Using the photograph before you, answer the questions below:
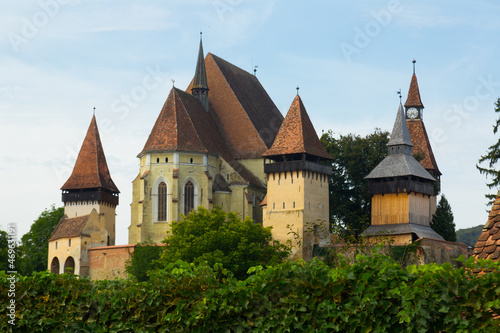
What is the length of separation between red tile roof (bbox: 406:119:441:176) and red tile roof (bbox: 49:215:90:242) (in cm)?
2775

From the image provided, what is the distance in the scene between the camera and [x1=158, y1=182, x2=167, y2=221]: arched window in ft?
212

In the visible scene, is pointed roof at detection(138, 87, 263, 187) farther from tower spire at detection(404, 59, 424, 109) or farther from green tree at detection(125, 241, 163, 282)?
tower spire at detection(404, 59, 424, 109)

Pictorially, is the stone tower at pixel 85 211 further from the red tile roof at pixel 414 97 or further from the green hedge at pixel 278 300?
the green hedge at pixel 278 300

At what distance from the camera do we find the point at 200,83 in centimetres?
7288

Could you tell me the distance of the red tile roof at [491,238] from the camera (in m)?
13.4

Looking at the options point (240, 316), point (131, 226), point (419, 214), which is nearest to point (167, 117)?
point (131, 226)

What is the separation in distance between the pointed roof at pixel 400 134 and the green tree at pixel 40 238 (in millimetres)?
34887

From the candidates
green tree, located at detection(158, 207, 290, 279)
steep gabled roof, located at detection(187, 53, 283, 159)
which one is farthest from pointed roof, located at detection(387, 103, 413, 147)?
green tree, located at detection(158, 207, 290, 279)

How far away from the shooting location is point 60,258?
66875 millimetres

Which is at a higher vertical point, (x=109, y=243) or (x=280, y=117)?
(x=280, y=117)

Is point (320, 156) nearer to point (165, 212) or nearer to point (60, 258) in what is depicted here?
point (165, 212)

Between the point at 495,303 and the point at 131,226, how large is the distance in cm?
Result: 5357

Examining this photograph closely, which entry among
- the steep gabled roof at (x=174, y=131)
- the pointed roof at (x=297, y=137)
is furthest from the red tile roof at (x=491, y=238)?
the steep gabled roof at (x=174, y=131)

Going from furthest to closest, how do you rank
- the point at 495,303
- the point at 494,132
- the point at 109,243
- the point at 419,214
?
the point at 109,243 < the point at 419,214 < the point at 494,132 < the point at 495,303
